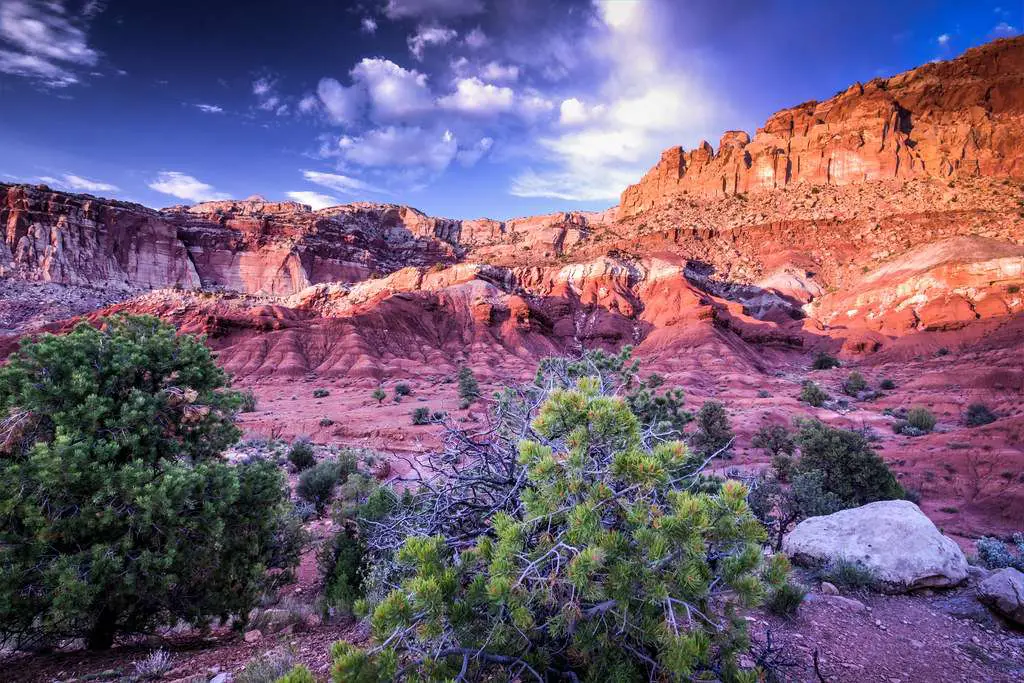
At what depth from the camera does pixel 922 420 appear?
20.0 meters

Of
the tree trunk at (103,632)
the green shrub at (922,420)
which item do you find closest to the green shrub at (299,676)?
the tree trunk at (103,632)

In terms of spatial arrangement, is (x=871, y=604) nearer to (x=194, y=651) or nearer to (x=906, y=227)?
(x=194, y=651)

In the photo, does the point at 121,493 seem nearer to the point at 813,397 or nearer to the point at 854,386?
the point at 813,397

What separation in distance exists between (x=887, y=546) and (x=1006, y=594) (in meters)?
1.47

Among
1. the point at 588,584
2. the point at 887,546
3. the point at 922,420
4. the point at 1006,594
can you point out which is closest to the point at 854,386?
the point at 922,420

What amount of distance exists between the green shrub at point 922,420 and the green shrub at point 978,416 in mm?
1246

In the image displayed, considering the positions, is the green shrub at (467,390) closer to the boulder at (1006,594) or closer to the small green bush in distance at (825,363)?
the boulder at (1006,594)


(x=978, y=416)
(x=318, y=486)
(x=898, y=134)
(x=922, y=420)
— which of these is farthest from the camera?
(x=898, y=134)

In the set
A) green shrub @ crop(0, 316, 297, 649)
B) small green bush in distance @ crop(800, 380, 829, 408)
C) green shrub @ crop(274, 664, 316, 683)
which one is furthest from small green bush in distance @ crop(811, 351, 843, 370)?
green shrub @ crop(274, 664, 316, 683)

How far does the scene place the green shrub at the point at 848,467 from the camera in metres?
11.0

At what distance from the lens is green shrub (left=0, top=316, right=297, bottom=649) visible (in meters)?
4.31

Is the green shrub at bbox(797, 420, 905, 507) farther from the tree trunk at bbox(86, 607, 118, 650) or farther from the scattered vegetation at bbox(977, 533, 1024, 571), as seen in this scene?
the tree trunk at bbox(86, 607, 118, 650)

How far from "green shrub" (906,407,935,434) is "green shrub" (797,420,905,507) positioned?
39.0 ft

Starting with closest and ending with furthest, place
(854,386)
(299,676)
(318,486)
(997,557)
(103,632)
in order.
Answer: (299,676) < (103,632) < (997,557) < (318,486) < (854,386)
